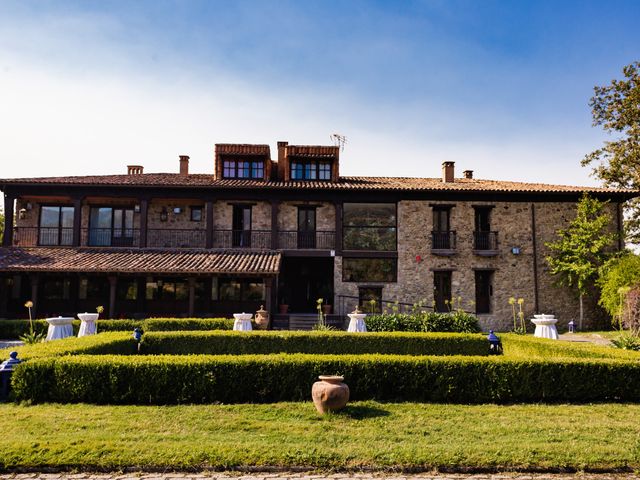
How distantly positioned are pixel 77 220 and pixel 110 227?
1565 millimetres

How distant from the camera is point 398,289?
22594 mm

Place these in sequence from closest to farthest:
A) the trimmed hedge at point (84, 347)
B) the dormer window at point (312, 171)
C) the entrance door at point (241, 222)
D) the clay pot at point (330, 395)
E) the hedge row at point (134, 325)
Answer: the clay pot at point (330, 395), the trimmed hedge at point (84, 347), the hedge row at point (134, 325), the entrance door at point (241, 222), the dormer window at point (312, 171)

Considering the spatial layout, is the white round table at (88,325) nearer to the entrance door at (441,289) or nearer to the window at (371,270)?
the window at (371,270)

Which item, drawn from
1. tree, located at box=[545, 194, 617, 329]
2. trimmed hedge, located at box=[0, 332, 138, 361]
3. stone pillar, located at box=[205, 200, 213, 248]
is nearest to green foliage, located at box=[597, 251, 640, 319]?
tree, located at box=[545, 194, 617, 329]

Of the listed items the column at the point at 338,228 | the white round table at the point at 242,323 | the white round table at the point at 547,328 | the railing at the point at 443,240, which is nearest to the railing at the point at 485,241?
the railing at the point at 443,240

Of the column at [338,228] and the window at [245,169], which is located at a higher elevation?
the window at [245,169]

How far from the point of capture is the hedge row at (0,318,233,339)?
1623 cm

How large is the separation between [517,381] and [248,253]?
50.5 feet

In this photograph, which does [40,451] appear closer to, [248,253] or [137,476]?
[137,476]

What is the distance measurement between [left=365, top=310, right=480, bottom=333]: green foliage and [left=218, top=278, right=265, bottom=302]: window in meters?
6.20

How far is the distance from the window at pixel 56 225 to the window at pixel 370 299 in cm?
1335

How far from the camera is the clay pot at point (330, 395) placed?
7.13m

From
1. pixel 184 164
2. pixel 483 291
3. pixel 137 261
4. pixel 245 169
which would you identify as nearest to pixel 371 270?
pixel 483 291

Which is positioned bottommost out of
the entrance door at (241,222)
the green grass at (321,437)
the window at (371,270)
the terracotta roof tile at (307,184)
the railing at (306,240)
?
the green grass at (321,437)
